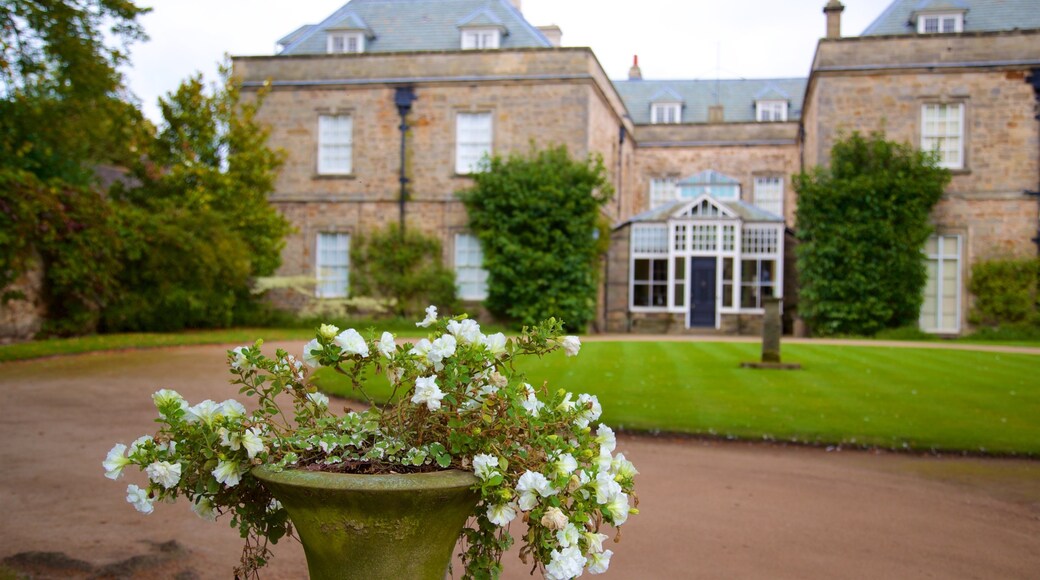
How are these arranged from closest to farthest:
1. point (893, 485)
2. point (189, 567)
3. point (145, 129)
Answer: point (189, 567), point (893, 485), point (145, 129)

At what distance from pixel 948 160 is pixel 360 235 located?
47.8 ft

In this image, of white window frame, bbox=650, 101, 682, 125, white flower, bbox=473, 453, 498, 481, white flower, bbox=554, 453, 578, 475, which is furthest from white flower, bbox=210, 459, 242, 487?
white window frame, bbox=650, 101, 682, 125

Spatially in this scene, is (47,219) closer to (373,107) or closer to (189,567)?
(373,107)

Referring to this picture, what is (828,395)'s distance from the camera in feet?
35.0

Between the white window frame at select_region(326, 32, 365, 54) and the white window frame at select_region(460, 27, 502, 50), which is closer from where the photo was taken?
the white window frame at select_region(460, 27, 502, 50)

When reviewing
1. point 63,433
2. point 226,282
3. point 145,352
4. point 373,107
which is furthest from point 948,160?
point 63,433

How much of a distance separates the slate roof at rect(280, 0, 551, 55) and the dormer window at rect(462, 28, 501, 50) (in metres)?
0.19

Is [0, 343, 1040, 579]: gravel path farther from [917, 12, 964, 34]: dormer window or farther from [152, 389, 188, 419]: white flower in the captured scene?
[917, 12, 964, 34]: dormer window

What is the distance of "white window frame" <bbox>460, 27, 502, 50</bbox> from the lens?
24.4m

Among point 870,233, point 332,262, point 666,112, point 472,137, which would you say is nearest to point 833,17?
point 870,233

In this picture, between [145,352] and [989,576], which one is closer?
[989,576]

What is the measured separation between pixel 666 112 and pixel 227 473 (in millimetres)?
34452

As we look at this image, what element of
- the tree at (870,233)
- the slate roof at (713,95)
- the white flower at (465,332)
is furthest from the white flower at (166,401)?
the slate roof at (713,95)

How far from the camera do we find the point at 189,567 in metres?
4.76
